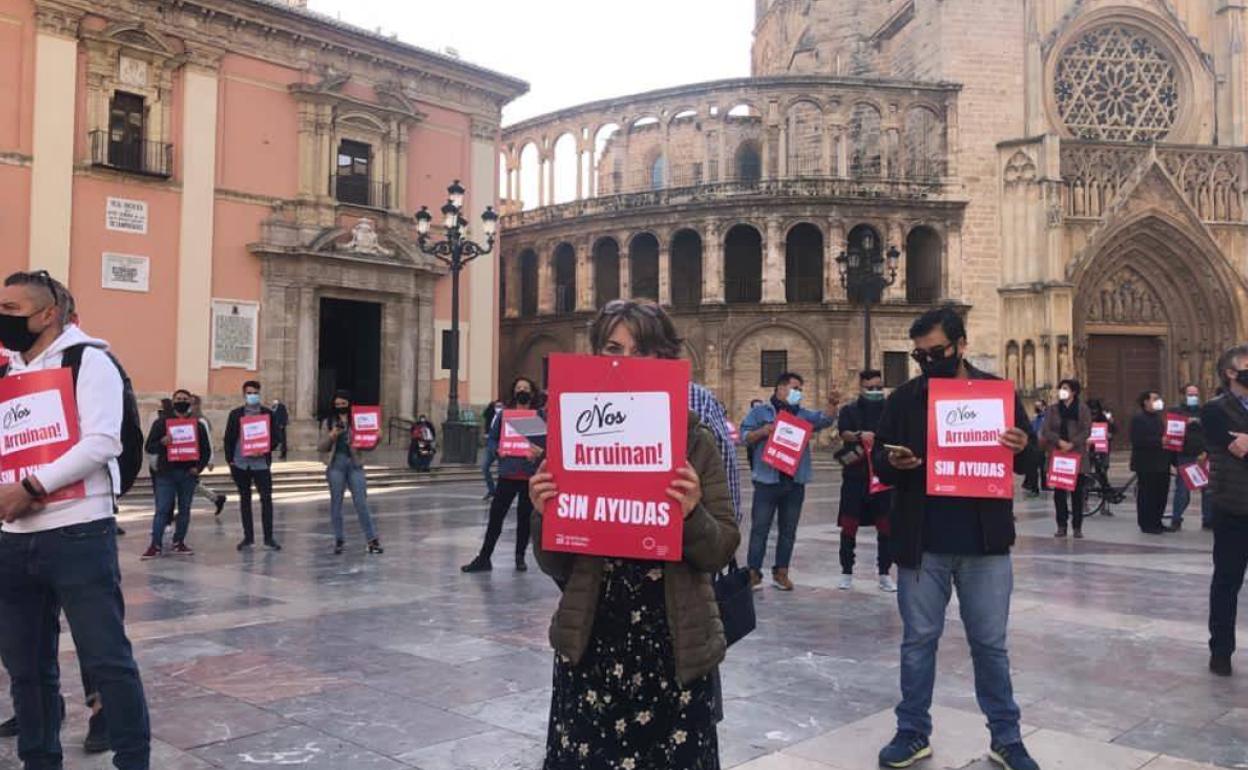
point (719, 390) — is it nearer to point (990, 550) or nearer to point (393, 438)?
point (393, 438)

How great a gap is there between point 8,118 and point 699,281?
23.6m

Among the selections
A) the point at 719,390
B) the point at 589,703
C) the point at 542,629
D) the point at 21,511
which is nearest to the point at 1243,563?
the point at 542,629

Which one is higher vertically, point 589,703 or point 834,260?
point 834,260

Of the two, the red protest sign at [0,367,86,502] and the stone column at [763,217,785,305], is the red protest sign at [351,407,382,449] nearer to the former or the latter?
the red protest sign at [0,367,86,502]

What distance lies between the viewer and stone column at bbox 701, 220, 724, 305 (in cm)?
3634

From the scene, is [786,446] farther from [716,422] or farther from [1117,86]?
[1117,86]

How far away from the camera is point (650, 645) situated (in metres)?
3.10

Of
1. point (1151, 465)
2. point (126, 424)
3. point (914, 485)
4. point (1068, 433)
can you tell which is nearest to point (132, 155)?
point (1068, 433)

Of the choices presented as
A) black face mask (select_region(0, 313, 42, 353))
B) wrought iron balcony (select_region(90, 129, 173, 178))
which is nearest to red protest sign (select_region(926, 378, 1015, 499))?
black face mask (select_region(0, 313, 42, 353))

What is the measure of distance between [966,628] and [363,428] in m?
8.03

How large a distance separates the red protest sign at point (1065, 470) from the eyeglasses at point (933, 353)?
9.30m

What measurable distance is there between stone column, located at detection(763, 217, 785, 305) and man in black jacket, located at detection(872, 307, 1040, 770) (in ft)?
103

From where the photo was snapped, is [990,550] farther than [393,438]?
No

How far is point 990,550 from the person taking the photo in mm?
4621
